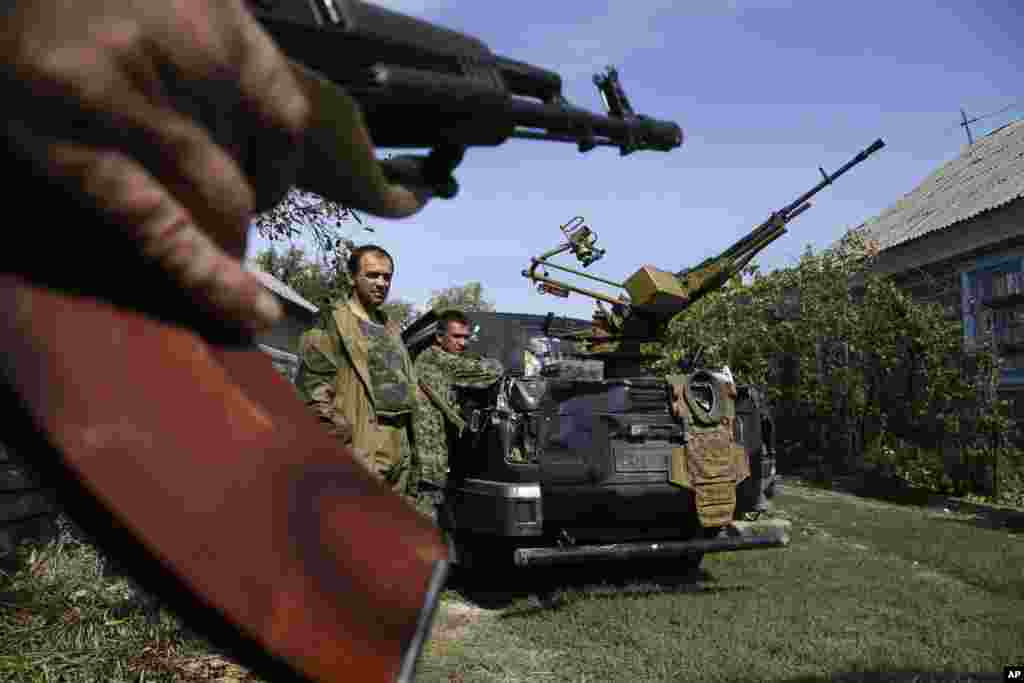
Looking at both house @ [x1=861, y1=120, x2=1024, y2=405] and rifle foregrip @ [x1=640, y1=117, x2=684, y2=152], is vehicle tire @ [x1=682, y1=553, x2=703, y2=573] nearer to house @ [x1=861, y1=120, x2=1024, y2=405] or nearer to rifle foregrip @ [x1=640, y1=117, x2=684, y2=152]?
rifle foregrip @ [x1=640, y1=117, x2=684, y2=152]

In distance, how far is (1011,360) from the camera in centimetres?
1264

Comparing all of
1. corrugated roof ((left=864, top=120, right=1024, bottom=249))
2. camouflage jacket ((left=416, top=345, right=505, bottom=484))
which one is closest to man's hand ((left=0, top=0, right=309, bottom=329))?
camouflage jacket ((left=416, top=345, right=505, bottom=484))

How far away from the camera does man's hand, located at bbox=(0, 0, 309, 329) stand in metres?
0.75

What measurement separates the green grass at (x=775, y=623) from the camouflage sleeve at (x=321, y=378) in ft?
5.41

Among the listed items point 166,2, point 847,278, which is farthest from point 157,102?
point 847,278

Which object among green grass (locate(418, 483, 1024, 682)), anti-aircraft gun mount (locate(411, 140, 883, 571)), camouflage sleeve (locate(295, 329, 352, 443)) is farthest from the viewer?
anti-aircraft gun mount (locate(411, 140, 883, 571))

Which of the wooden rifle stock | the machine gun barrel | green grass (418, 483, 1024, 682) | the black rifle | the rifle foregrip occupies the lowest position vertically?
green grass (418, 483, 1024, 682)

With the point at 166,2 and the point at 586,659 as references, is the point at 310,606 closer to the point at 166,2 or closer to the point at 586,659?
the point at 166,2

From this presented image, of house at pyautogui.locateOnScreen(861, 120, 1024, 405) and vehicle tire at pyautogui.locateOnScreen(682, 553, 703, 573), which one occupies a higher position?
house at pyautogui.locateOnScreen(861, 120, 1024, 405)

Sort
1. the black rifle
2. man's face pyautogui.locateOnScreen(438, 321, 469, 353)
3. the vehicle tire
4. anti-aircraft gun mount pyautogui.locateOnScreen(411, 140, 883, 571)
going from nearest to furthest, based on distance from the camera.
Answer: the black rifle
man's face pyautogui.locateOnScreen(438, 321, 469, 353)
anti-aircraft gun mount pyautogui.locateOnScreen(411, 140, 883, 571)
the vehicle tire

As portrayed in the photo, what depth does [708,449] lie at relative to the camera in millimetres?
6234

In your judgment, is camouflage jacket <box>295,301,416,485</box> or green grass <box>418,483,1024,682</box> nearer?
camouflage jacket <box>295,301,416,485</box>

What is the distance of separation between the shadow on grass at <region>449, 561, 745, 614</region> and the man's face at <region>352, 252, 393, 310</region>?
296cm

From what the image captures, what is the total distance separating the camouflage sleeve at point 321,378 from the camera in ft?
11.6
